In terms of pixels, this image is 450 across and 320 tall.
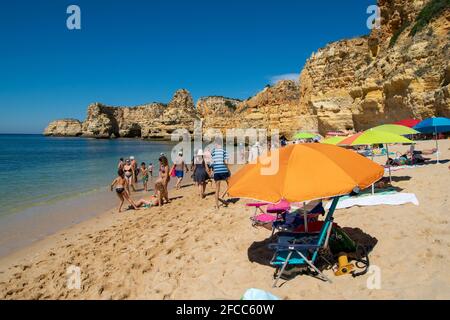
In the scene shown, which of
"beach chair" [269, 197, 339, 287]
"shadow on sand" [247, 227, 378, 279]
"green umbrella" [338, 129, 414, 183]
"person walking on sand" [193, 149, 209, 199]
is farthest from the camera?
"person walking on sand" [193, 149, 209, 199]

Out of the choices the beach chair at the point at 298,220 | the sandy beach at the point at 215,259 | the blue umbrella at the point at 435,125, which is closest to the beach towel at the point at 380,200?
the sandy beach at the point at 215,259

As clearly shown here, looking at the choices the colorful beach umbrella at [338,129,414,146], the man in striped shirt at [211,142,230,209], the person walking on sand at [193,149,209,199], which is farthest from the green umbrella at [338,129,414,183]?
the person walking on sand at [193,149,209,199]

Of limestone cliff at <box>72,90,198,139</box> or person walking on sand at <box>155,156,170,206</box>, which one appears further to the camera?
limestone cliff at <box>72,90,198,139</box>

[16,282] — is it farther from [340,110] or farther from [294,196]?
[340,110]

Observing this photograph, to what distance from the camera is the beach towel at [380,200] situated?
21.8 feet

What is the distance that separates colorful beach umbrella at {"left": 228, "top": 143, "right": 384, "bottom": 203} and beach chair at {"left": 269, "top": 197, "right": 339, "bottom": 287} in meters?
0.58

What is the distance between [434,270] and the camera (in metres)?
3.88

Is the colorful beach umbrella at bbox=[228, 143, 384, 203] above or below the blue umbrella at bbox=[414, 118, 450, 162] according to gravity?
below

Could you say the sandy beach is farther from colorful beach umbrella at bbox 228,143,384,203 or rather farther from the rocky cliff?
the rocky cliff

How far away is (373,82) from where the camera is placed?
23891 millimetres

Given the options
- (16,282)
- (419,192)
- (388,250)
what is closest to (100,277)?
(16,282)

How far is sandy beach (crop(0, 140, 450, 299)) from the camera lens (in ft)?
13.0

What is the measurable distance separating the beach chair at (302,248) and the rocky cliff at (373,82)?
56.2 feet

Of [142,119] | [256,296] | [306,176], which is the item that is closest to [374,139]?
[306,176]
